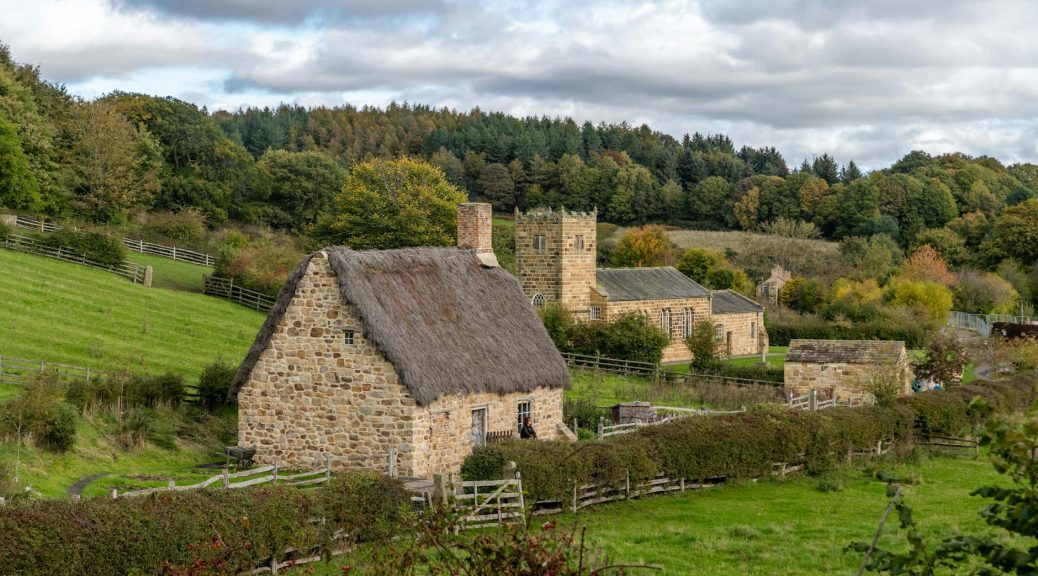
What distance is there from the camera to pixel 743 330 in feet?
186

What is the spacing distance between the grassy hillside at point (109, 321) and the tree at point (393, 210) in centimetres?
1339

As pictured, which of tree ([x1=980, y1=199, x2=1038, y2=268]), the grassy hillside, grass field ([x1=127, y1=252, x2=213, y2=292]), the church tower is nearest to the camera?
the grassy hillside

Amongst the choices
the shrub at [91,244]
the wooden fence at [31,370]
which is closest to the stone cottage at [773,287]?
the shrub at [91,244]

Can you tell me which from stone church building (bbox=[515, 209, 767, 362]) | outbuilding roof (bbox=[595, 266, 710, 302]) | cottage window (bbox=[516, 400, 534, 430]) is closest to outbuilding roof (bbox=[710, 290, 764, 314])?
stone church building (bbox=[515, 209, 767, 362])

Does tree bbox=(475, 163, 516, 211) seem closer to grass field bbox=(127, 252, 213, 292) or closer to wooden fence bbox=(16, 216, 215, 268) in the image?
wooden fence bbox=(16, 216, 215, 268)

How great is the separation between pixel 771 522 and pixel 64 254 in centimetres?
3400

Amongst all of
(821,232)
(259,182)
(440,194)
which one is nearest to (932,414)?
(440,194)

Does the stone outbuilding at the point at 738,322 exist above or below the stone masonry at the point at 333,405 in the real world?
above

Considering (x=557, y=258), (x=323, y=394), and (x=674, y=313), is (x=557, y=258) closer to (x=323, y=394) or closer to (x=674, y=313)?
(x=674, y=313)

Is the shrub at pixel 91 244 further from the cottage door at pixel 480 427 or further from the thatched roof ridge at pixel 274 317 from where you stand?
the cottage door at pixel 480 427

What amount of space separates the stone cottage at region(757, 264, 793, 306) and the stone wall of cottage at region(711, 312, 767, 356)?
11.4m

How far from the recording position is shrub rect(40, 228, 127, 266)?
46.5m

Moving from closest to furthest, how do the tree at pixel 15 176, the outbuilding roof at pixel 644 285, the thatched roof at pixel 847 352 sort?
the thatched roof at pixel 847 352, the outbuilding roof at pixel 644 285, the tree at pixel 15 176

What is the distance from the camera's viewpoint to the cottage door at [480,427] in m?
25.1
